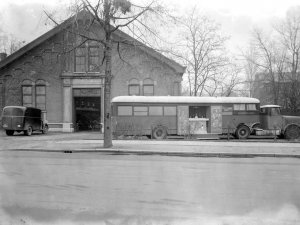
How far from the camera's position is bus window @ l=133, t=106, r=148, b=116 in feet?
73.3

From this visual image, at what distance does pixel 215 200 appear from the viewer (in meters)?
5.95

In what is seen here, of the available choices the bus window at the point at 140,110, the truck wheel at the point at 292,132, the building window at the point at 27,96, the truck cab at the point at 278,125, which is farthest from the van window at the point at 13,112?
the truck wheel at the point at 292,132

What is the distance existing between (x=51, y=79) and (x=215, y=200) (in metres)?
26.8

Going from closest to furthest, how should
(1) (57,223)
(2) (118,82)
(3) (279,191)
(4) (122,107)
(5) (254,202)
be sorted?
(1) (57,223) < (5) (254,202) < (3) (279,191) < (4) (122,107) < (2) (118,82)

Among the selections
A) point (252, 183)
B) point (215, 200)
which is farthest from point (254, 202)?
point (252, 183)

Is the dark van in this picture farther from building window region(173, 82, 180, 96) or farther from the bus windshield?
building window region(173, 82, 180, 96)

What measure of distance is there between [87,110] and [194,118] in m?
13.2

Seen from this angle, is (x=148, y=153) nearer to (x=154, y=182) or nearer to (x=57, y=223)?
(x=154, y=182)

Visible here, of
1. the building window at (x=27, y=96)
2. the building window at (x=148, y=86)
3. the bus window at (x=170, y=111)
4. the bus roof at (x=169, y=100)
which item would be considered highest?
the building window at (x=148, y=86)

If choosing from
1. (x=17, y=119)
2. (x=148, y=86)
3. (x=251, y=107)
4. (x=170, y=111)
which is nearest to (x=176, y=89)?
(x=148, y=86)

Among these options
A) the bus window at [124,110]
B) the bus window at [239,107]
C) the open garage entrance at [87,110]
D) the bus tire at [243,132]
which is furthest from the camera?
the open garage entrance at [87,110]

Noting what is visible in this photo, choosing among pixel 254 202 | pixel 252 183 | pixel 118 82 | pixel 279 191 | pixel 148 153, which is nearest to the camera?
pixel 254 202

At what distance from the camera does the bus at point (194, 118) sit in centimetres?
2222

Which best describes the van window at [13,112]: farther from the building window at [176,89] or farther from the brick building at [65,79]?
the building window at [176,89]
